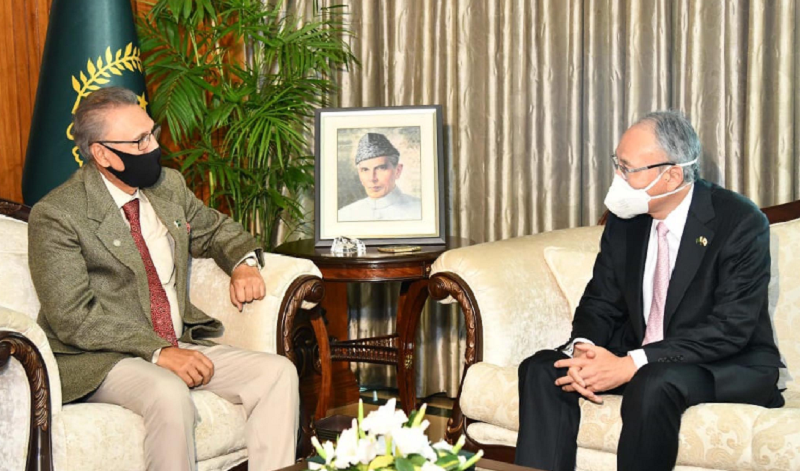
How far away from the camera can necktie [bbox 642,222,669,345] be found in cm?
281

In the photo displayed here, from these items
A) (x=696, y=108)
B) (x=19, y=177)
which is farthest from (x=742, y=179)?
(x=19, y=177)

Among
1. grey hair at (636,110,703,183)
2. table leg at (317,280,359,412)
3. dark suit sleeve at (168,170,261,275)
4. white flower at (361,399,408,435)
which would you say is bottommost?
table leg at (317,280,359,412)

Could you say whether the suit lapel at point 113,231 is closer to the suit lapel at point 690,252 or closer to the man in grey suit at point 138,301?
the man in grey suit at point 138,301

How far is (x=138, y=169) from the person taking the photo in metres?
2.99

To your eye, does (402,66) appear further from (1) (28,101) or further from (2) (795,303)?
(2) (795,303)

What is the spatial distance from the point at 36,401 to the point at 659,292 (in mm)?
1716

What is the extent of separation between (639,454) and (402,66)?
247 cm

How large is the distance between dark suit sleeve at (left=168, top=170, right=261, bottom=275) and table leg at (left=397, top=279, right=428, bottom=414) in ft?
2.68

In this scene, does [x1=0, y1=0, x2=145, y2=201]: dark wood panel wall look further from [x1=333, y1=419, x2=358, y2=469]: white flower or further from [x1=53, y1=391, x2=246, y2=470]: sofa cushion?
[x1=333, y1=419, x2=358, y2=469]: white flower

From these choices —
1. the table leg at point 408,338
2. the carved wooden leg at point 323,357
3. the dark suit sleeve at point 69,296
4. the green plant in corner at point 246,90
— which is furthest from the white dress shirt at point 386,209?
the dark suit sleeve at point 69,296

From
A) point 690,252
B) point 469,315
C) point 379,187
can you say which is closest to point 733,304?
point 690,252

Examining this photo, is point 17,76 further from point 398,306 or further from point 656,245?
point 656,245

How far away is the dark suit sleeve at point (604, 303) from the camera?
2916 millimetres

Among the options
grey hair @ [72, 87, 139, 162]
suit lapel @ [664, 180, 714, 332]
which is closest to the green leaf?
suit lapel @ [664, 180, 714, 332]
